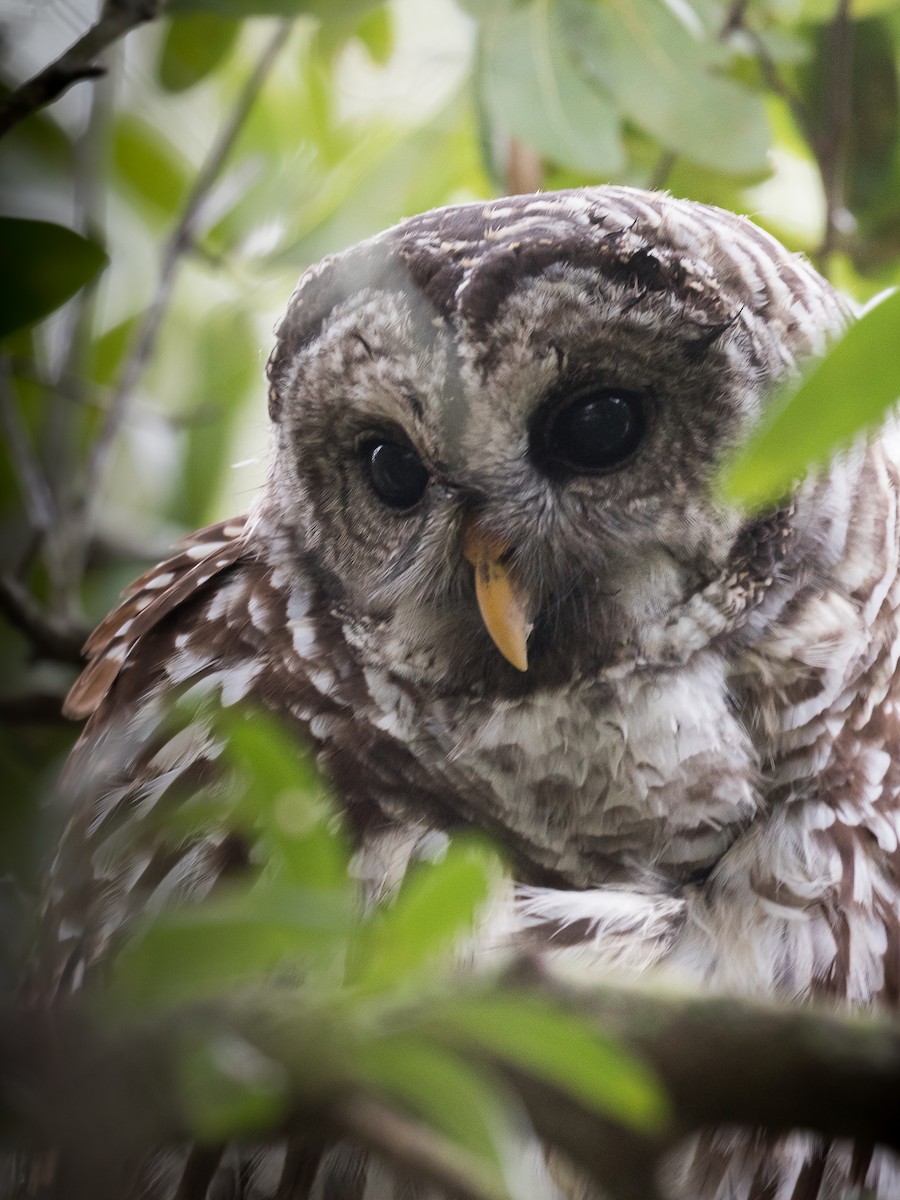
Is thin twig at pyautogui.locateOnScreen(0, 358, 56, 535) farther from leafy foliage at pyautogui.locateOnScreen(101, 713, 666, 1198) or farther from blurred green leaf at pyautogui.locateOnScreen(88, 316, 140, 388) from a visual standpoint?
leafy foliage at pyautogui.locateOnScreen(101, 713, 666, 1198)

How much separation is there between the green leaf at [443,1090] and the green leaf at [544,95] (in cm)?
114

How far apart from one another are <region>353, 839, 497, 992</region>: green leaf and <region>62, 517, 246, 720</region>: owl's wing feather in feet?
3.05

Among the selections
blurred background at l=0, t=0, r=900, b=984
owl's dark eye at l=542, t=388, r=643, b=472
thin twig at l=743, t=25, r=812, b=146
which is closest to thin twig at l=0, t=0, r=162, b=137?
blurred background at l=0, t=0, r=900, b=984

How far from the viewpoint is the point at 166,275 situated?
1.65 meters

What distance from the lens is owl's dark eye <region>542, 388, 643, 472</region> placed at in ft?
3.93

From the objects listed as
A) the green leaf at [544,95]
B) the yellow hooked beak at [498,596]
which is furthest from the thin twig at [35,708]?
the green leaf at [544,95]

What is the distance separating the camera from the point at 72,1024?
52cm

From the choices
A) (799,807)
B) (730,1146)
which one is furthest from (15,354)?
(730,1146)

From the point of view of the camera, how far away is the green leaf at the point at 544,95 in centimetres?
136

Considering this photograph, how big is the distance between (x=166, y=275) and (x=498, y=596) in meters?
0.76

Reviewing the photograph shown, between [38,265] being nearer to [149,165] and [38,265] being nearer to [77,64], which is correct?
[77,64]

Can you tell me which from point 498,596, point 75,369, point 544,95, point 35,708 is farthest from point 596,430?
point 35,708

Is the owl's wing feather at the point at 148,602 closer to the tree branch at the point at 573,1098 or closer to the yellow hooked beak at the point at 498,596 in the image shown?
the yellow hooked beak at the point at 498,596

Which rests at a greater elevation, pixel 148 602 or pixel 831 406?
pixel 831 406
